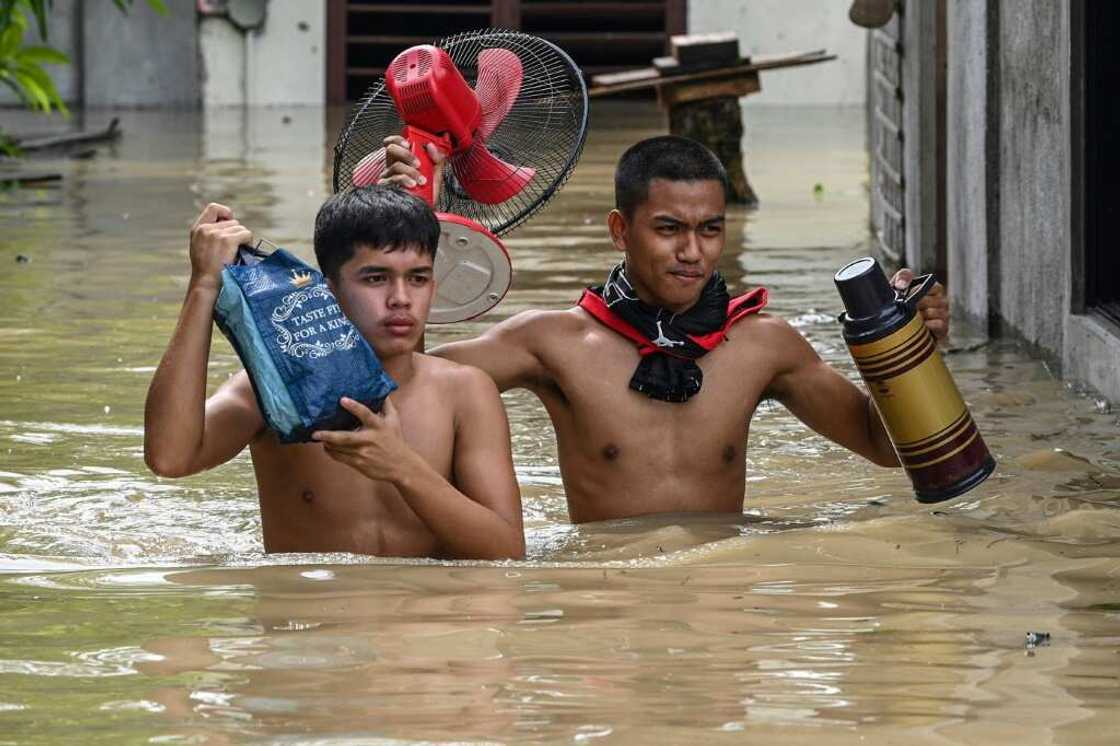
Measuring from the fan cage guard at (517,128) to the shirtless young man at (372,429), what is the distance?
25.6 inches

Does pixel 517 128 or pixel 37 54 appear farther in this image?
pixel 37 54

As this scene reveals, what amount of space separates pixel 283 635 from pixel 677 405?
1546 mm

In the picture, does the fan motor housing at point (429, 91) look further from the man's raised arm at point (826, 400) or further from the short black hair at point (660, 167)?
the man's raised arm at point (826, 400)

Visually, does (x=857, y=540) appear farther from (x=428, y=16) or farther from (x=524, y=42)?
(x=428, y=16)

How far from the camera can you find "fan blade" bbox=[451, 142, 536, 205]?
4992 millimetres

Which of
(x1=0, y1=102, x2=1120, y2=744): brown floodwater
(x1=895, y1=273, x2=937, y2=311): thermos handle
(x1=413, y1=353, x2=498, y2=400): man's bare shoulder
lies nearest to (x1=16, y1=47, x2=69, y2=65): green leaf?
(x1=0, y1=102, x2=1120, y2=744): brown floodwater

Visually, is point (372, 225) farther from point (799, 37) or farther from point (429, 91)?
point (799, 37)

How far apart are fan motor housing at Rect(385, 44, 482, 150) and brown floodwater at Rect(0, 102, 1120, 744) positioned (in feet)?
3.27

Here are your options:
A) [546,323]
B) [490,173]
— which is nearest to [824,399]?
[546,323]

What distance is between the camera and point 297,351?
12.9 ft

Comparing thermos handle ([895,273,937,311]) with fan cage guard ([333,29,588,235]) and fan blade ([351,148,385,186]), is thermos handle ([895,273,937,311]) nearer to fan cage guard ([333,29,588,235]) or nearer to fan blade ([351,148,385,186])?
fan cage guard ([333,29,588,235])

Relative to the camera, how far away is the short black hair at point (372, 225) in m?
4.20

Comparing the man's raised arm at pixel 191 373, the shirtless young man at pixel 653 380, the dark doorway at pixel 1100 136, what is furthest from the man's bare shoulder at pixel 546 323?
the dark doorway at pixel 1100 136

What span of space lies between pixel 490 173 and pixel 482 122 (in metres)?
0.12
